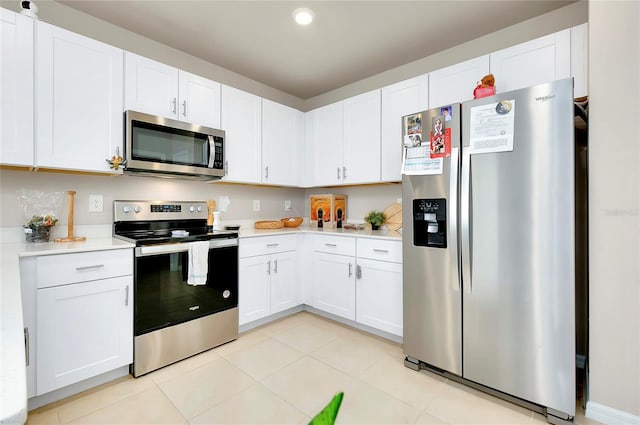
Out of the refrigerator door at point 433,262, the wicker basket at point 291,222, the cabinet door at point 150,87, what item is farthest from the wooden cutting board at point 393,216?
the cabinet door at point 150,87

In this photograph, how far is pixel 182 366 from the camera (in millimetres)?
2158

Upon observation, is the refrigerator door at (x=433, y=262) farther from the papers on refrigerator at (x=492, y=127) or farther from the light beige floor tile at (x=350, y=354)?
the light beige floor tile at (x=350, y=354)

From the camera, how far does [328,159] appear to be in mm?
3275

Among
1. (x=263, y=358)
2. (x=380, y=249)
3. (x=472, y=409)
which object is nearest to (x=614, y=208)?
(x=472, y=409)

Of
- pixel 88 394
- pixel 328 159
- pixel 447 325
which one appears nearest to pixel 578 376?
pixel 447 325

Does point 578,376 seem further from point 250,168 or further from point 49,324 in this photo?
point 49,324

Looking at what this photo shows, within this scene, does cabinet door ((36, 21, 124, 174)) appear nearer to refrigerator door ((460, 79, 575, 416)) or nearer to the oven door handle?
the oven door handle

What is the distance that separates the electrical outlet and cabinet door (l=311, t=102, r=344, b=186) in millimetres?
1937

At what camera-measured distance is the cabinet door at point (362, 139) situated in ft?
9.48

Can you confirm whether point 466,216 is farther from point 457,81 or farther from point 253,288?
point 253,288

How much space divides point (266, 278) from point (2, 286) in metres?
2.07

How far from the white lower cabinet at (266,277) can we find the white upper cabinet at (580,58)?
2.41 meters

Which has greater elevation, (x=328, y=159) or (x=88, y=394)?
(x=328, y=159)

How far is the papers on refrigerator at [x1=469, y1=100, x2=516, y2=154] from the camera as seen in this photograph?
1718 mm
